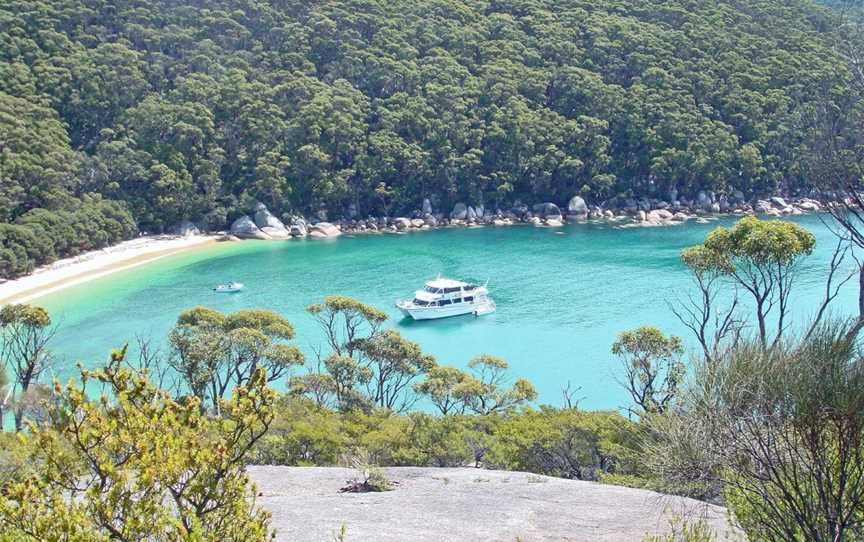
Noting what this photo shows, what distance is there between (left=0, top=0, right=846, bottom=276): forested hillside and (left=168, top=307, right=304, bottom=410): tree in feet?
104

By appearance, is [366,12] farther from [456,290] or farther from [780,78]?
[456,290]

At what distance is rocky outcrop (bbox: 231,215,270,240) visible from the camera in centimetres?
6519

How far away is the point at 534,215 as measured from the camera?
7475 centimetres

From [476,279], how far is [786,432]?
44.6 metres

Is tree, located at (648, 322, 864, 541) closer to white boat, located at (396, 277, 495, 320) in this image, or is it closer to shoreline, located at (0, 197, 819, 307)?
white boat, located at (396, 277, 495, 320)

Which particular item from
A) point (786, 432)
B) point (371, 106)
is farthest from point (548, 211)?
point (786, 432)

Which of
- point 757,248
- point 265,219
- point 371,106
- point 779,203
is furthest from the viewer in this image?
point 371,106

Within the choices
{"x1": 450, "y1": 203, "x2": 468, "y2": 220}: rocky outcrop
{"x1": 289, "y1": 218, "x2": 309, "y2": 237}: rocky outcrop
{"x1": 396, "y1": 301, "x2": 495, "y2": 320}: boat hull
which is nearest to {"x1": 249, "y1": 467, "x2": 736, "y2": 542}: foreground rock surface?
{"x1": 396, "y1": 301, "x2": 495, "y2": 320}: boat hull

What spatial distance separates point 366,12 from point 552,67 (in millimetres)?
21461

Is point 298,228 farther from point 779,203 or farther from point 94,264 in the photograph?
point 779,203

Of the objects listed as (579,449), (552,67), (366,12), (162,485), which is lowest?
(579,449)

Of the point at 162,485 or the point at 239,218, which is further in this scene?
the point at 239,218

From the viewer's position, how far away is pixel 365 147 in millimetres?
73500

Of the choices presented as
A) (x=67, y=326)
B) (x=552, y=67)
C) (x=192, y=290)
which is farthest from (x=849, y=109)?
(x=552, y=67)
